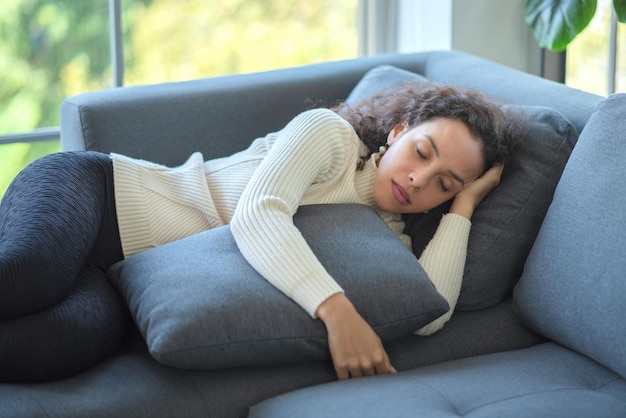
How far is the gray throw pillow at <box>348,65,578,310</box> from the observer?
1.93m

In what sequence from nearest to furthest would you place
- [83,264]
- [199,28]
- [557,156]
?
[83,264] < [557,156] < [199,28]

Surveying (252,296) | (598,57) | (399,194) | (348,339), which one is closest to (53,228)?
(252,296)

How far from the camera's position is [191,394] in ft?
5.31

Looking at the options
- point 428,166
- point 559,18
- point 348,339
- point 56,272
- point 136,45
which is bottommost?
point 348,339

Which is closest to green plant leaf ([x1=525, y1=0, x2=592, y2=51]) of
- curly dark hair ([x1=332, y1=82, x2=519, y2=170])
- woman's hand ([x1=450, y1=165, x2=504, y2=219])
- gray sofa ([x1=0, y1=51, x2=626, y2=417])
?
gray sofa ([x1=0, y1=51, x2=626, y2=417])

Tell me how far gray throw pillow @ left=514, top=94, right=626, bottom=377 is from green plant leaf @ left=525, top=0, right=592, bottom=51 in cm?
105

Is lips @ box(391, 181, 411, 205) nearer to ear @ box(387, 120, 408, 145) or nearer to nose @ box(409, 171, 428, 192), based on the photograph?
nose @ box(409, 171, 428, 192)

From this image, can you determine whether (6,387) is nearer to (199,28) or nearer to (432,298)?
(432,298)

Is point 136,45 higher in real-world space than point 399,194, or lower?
higher

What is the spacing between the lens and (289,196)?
1816 mm

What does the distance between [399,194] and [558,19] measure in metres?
1.24

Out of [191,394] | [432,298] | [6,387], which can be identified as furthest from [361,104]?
[6,387]

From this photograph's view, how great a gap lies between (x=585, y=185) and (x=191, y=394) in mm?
876

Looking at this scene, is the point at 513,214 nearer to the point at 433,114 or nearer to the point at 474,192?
the point at 474,192
